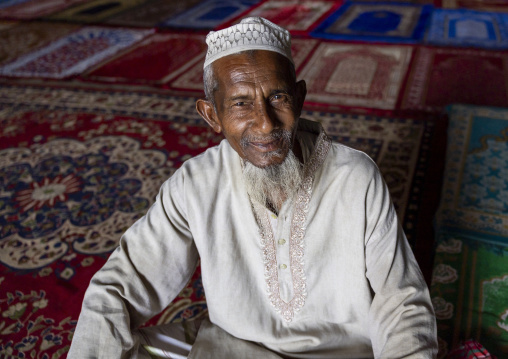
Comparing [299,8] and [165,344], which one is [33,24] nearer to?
[299,8]

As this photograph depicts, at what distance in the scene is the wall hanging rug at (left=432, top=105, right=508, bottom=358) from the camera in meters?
1.72

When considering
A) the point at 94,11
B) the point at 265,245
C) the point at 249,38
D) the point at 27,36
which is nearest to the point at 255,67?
the point at 249,38

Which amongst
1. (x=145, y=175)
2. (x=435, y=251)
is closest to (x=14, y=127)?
(x=145, y=175)

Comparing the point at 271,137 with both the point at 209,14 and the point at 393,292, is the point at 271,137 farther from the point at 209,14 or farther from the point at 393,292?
the point at 209,14

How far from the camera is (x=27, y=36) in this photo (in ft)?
18.4

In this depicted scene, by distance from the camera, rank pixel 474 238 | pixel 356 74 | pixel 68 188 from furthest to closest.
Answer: pixel 356 74, pixel 68 188, pixel 474 238

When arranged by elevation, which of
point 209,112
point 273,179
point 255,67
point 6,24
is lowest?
point 6,24

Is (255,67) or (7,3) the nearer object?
(255,67)

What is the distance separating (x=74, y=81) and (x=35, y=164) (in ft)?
4.95

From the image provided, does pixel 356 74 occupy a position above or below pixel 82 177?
above

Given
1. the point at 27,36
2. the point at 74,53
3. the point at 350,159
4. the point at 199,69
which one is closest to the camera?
the point at 350,159

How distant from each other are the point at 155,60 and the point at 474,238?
3.57 m

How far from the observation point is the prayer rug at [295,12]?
5.50 meters

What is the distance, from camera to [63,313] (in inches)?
→ 74.8
